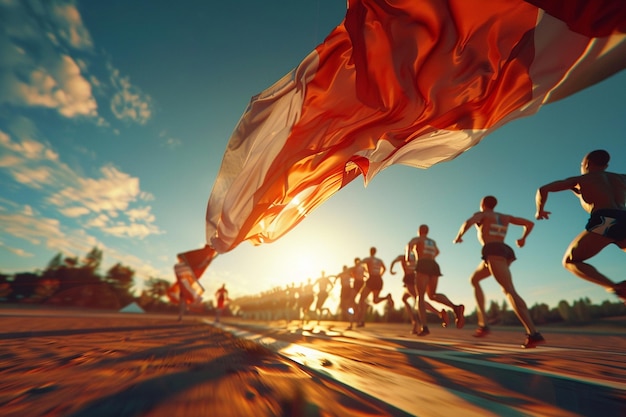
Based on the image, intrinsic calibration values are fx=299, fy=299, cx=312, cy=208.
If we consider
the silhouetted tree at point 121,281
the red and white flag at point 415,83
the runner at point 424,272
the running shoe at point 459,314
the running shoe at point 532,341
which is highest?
the silhouetted tree at point 121,281

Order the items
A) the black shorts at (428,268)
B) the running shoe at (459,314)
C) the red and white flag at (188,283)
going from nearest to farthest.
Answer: the running shoe at (459,314) < the black shorts at (428,268) < the red and white flag at (188,283)

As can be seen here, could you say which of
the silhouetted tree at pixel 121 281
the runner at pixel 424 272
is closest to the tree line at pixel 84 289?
the silhouetted tree at pixel 121 281

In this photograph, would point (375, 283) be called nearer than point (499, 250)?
No

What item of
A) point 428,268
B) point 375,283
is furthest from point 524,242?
point 375,283

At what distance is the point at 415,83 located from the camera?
10.7 ft

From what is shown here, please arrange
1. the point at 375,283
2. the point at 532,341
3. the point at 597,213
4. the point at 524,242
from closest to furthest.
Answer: the point at 597,213 < the point at 532,341 < the point at 524,242 < the point at 375,283

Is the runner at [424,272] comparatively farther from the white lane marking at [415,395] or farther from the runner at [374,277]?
the white lane marking at [415,395]

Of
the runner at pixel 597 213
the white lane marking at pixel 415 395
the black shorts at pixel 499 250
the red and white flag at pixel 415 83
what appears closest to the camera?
the white lane marking at pixel 415 395

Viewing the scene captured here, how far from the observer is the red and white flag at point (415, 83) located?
280 centimetres

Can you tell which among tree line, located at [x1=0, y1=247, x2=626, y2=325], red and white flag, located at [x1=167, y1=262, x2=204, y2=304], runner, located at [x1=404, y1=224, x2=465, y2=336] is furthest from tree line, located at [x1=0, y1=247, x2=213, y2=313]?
runner, located at [x1=404, y1=224, x2=465, y2=336]

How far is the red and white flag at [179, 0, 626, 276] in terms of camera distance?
9.20 ft

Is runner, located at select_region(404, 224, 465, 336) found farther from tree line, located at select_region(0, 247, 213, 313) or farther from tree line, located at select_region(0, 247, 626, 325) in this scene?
tree line, located at select_region(0, 247, 213, 313)

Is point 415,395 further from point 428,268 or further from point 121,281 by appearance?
point 121,281

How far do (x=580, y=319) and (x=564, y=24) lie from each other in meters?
11.8
